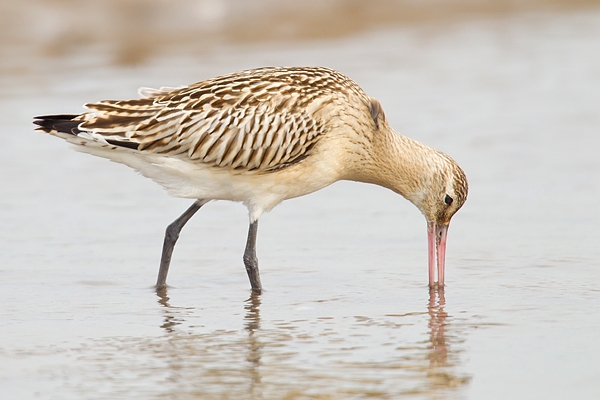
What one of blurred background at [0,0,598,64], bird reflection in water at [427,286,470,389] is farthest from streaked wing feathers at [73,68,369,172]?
blurred background at [0,0,598,64]

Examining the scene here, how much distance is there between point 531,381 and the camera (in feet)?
19.1

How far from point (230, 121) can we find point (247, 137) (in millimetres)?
165

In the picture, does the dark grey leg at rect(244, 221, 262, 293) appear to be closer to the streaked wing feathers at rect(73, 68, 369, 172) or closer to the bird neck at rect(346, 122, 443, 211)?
the streaked wing feathers at rect(73, 68, 369, 172)

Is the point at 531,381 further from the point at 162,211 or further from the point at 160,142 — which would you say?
the point at 162,211

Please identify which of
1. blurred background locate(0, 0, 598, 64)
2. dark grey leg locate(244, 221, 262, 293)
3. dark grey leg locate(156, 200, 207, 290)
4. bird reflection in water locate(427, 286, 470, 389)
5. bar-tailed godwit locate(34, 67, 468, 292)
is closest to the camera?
bird reflection in water locate(427, 286, 470, 389)

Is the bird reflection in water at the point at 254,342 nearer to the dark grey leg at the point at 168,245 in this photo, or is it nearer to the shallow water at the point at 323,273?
the shallow water at the point at 323,273

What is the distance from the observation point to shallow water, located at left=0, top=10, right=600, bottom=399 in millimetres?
5965

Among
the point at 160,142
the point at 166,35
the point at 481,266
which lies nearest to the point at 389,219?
the point at 481,266

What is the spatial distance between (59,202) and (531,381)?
5341 millimetres

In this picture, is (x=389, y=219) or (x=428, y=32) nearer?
(x=389, y=219)

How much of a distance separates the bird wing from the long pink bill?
3.79 feet

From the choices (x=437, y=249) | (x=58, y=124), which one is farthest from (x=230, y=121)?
(x=437, y=249)

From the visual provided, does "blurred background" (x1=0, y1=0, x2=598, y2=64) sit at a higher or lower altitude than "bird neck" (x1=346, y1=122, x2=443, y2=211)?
higher

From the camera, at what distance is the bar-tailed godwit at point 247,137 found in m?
7.59
